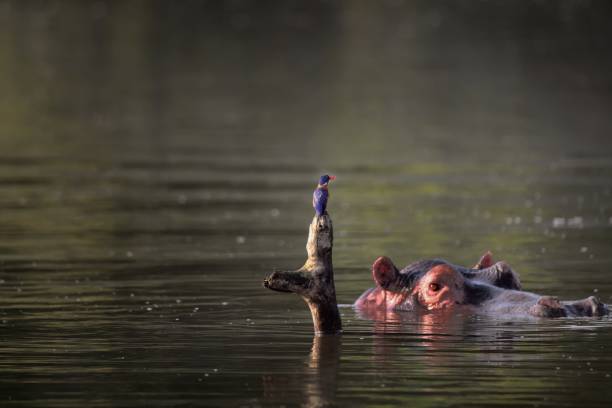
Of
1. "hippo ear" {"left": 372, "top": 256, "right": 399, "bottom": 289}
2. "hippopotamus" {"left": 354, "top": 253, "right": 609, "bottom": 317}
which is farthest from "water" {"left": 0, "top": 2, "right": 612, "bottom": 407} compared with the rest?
"hippo ear" {"left": 372, "top": 256, "right": 399, "bottom": 289}

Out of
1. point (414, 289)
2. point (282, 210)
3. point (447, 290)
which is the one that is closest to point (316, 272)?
point (447, 290)

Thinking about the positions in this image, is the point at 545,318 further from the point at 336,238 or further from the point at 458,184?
the point at 458,184

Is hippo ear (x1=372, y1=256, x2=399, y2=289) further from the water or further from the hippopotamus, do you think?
the water

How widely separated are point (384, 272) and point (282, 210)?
7.72 metres

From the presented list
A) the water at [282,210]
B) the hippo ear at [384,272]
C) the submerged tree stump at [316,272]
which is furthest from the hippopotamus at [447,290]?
the submerged tree stump at [316,272]

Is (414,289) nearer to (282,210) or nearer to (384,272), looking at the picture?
(384,272)

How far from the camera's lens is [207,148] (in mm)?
28297

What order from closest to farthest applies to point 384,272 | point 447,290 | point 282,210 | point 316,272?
1. point 316,272
2. point 447,290
3. point 384,272
4. point 282,210

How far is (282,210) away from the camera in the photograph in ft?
69.1

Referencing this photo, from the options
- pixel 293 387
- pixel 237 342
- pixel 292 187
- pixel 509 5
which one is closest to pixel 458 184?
pixel 292 187

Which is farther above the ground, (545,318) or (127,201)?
(127,201)

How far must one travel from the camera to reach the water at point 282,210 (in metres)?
10.6

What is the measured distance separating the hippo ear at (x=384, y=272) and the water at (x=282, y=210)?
18.9 inches

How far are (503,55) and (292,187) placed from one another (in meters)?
26.4
